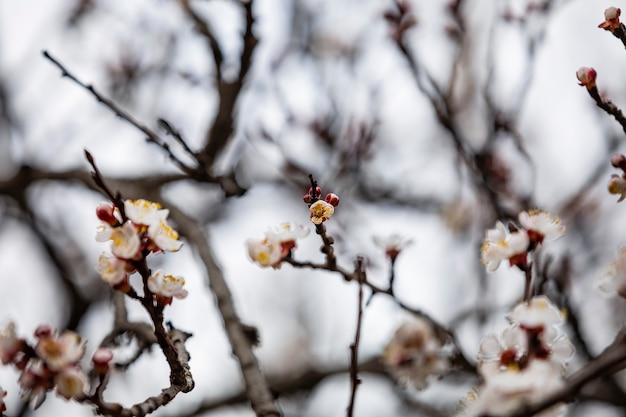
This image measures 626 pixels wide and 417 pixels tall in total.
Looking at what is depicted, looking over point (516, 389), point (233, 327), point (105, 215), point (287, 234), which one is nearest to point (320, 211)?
point (287, 234)

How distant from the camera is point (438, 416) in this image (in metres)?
2.67

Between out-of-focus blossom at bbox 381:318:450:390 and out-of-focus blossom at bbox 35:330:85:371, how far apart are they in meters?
1.36

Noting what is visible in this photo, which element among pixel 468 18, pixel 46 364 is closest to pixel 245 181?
pixel 46 364

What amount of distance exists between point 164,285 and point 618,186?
2.54 ft

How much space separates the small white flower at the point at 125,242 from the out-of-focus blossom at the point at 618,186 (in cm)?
79

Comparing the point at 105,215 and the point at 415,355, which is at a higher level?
the point at 415,355

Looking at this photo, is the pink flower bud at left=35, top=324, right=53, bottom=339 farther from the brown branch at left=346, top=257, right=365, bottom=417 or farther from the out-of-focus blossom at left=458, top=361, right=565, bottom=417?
the out-of-focus blossom at left=458, top=361, right=565, bottom=417

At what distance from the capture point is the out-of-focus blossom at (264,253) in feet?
3.88

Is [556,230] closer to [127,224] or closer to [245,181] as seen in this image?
[127,224]

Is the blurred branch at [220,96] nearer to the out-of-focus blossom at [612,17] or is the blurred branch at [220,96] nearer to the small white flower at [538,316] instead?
the out-of-focus blossom at [612,17]

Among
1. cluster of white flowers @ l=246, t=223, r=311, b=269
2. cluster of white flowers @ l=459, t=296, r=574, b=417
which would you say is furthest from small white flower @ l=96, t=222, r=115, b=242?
cluster of white flowers @ l=459, t=296, r=574, b=417

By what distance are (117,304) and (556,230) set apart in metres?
1.06

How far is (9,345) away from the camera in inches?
32.4

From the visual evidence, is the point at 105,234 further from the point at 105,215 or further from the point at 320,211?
the point at 320,211
